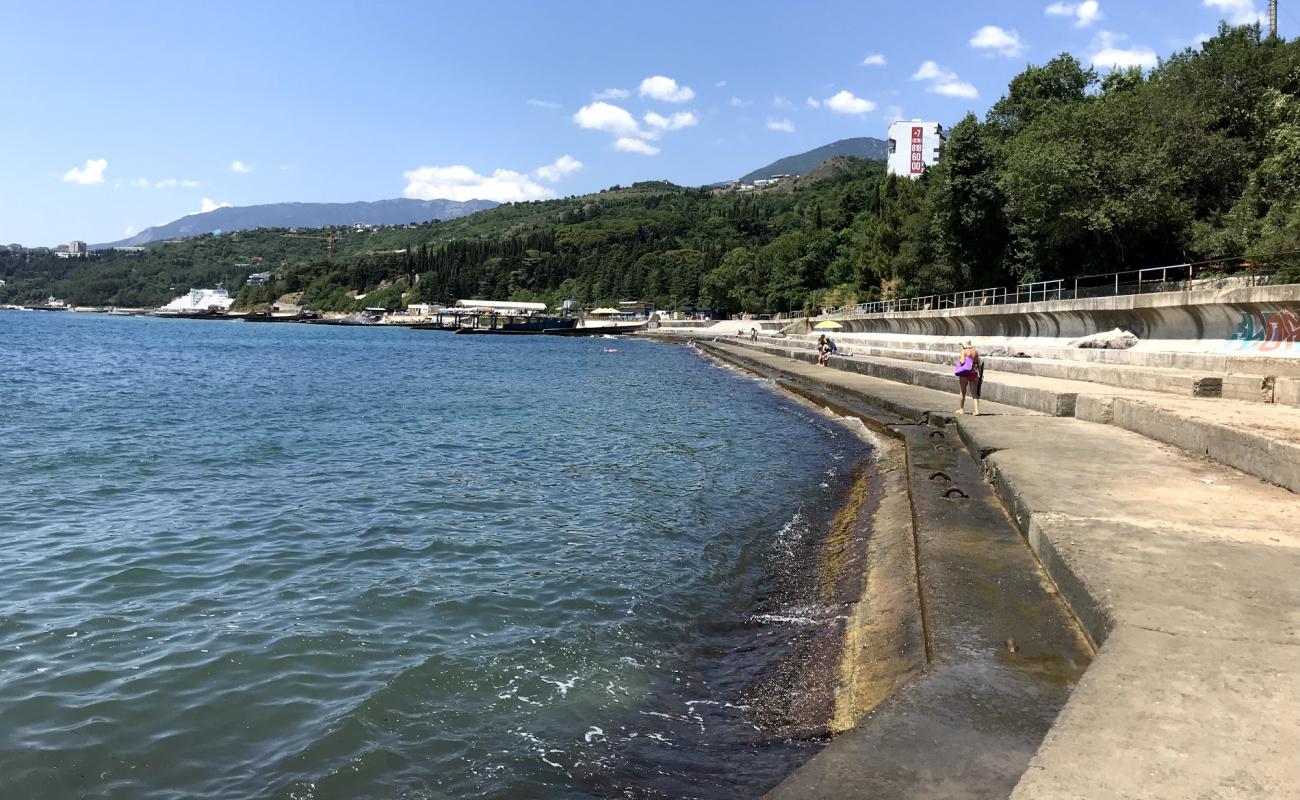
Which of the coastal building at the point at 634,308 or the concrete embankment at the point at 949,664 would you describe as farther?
the coastal building at the point at 634,308

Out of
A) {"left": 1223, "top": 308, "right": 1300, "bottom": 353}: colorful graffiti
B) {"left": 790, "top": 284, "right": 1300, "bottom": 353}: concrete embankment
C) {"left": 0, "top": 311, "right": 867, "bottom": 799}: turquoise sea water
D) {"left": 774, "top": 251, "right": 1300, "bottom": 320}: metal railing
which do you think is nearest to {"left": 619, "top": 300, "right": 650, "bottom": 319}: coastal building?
{"left": 774, "top": 251, "right": 1300, "bottom": 320}: metal railing

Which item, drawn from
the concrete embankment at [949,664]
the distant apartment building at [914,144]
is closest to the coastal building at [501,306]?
the distant apartment building at [914,144]

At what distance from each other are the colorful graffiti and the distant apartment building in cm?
9766

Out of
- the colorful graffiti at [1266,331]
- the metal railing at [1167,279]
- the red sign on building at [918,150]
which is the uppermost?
the red sign on building at [918,150]

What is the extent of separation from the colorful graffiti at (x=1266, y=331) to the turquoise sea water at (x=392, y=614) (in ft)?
34.0

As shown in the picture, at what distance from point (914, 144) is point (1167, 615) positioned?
120 m

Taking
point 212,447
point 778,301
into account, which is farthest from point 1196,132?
point 778,301

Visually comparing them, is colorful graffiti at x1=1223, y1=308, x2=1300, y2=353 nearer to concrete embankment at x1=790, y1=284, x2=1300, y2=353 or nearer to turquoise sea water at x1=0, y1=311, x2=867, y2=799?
concrete embankment at x1=790, y1=284, x2=1300, y2=353

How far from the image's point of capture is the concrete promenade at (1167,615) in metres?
2.99

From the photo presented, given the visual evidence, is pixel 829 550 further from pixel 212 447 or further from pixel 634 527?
pixel 212 447

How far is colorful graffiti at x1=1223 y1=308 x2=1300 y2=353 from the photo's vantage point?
18891mm

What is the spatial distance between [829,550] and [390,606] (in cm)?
509

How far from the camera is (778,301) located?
4815 inches

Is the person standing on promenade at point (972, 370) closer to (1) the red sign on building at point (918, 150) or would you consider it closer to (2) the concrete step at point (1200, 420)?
(2) the concrete step at point (1200, 420)
